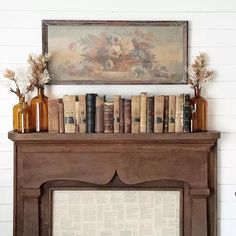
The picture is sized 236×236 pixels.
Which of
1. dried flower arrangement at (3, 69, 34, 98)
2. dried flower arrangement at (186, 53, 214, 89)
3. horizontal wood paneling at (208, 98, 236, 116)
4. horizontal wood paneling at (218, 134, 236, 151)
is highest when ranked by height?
dried flower arrangement at (186, 53, 214, 89)

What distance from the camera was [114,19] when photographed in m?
2.75

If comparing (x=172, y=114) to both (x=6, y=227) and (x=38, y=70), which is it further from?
(x=6, y=227)

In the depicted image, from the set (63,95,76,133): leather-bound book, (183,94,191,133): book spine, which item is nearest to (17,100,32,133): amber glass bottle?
(63,95,76,133): leather-bound book

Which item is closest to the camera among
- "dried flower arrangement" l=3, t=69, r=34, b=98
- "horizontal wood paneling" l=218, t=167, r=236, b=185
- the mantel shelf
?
the mantel shelf

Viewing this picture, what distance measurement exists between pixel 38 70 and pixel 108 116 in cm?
52

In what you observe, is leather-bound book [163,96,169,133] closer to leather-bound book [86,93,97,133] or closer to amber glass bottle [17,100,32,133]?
leather-bound book [86,93,97,133]

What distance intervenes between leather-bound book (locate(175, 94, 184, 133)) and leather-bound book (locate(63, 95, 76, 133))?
63cm

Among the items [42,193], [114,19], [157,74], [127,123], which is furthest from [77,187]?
[114,19]

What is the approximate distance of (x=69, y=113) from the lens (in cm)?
259

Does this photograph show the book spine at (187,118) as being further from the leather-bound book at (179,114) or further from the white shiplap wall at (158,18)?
the white shiplap wall at (158,18)

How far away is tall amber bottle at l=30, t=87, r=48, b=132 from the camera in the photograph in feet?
8.69

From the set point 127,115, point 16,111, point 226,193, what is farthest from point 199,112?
point 16,111

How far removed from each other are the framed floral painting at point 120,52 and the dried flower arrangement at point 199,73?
5 cm

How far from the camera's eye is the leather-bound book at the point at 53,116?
103 inches
